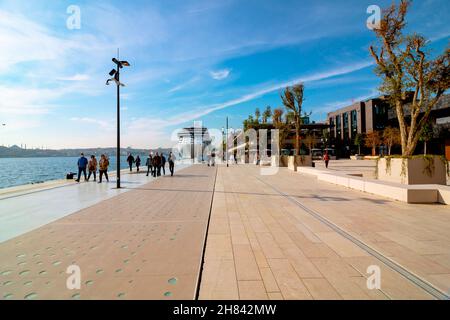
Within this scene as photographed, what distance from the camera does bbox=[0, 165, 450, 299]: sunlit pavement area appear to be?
3084 mm

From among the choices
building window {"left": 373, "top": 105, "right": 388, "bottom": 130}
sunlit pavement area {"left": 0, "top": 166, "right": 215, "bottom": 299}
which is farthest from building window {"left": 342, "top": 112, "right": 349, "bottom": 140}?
sunlit pavement area {"left": 0, "top": 166, "right": 215, "bottom": 299}

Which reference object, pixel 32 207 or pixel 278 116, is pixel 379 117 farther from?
pixel 32 207

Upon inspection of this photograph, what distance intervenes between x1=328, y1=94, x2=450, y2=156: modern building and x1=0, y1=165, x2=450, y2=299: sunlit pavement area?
51.7 meters

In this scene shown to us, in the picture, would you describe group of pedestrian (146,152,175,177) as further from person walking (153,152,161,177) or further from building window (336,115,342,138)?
building window (336,115,342,138)

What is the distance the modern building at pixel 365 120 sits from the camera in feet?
147

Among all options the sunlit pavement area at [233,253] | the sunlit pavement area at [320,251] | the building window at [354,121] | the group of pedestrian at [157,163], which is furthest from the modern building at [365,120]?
the sunlit pavement area at [233,253]

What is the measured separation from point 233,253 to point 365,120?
76.3 m

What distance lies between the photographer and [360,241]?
184 inches

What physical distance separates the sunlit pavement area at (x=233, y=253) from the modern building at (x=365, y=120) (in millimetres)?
51681

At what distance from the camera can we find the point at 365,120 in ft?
221

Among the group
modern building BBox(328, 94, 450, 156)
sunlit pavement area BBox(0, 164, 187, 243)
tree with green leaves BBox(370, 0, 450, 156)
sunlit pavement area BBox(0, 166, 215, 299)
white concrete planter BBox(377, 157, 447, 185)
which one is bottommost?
sunlit pavement area BBox(0, 166, 215, 299)

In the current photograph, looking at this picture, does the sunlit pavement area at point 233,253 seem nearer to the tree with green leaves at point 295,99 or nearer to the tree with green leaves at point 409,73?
the tree with green leaves at point 409,73

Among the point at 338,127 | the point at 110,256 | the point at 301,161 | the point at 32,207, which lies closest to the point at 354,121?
the point at 338,127
